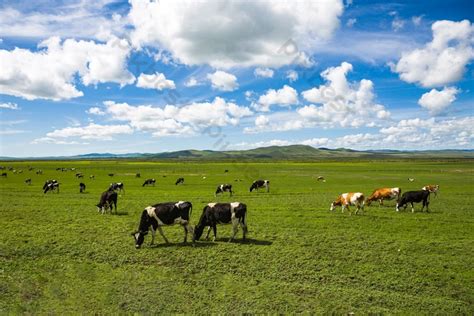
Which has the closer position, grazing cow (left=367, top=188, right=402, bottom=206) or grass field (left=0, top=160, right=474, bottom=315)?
grass field (left=0, top=160, right=474, bottom=315)

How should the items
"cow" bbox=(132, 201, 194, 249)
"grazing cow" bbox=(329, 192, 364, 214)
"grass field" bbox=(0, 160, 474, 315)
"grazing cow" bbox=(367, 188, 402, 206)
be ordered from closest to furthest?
"grass field" bbox=(0, 160, 474, 315), "cow" bbox=(132, 201, 194, 249), "grazing cow" bbox=(329, 192, 364, 214), "grazing cow" bbox=(367, 188, 402, 206)

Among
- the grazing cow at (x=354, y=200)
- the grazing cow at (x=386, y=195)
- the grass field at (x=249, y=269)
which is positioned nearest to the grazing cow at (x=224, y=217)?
the grass field at (x=249, y=269)

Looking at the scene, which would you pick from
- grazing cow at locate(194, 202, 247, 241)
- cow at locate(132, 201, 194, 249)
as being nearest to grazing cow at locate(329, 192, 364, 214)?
grazing cow at locate(194, 202, 247, 241)

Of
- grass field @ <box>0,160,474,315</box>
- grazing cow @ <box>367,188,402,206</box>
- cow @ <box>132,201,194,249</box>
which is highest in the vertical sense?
cow @ <box>132,201,194,249</box>

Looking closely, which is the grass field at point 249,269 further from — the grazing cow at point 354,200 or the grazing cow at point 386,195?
the grazing cow at point 386,195

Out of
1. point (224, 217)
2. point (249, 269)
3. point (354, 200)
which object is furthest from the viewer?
point (354, 200)

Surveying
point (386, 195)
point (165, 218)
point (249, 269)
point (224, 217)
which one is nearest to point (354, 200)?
point (386, 195)

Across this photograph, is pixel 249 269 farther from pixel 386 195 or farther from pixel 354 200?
pixel 386 195

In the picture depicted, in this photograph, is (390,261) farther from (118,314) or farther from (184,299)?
(118,314)

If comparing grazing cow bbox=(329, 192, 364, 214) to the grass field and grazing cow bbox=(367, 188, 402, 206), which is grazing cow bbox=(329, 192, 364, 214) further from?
grazing cow bbox=(367, 188, 402, 206)

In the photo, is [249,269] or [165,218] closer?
[249,269]

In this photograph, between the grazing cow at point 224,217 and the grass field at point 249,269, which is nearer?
the grass field at point 249,269

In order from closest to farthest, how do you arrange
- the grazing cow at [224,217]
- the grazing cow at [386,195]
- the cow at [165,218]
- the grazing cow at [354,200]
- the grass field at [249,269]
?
1. the grass field at [249,269]
2. the cow at [165,218]
3. the grazing cow at [224,217]
4. the grazing cow at [354,200]
5. the grazing cow at [386,195]

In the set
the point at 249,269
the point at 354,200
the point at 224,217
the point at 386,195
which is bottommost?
the point at 249,269
